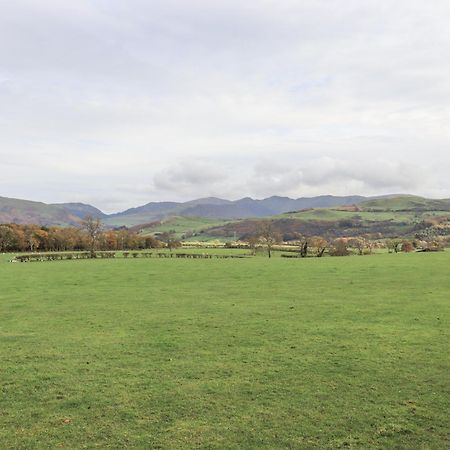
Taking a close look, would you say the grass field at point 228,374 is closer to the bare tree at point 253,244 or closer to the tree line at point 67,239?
the bare tree at point 253,244

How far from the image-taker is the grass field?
11219 millimetres

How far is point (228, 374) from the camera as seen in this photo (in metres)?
15.3

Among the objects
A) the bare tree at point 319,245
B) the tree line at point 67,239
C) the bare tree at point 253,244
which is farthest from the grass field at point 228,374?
the tree line at point 67,239

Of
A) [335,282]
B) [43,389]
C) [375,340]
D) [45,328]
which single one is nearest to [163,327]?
[45,328]

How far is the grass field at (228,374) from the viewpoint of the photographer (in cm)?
1122

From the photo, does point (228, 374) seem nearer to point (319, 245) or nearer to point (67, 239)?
point (319, 245)

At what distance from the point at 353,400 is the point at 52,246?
145 metres

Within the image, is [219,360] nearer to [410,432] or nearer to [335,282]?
[410,432]

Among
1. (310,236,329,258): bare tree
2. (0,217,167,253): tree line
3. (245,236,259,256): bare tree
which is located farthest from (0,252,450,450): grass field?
(0,217,167,253): tree line

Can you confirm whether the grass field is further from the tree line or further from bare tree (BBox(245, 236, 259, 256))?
the tree line

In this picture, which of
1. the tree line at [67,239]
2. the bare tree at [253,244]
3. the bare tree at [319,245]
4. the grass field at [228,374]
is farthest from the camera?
the tree line at [67,239]

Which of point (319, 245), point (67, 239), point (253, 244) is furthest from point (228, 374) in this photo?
point (67, 239)

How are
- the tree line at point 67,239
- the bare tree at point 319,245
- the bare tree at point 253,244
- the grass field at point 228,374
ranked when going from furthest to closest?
the tree line at point 67,239
the bare tree at point 253,244
the bare tree at point 319,245
the grass field at point 228,374

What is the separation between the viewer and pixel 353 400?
1299cm
